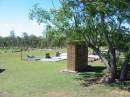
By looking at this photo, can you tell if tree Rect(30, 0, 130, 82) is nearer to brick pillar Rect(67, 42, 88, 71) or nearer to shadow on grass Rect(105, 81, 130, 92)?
shadow on grass Rect(105, 81, 130, 92)

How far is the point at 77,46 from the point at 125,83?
7.41 metres

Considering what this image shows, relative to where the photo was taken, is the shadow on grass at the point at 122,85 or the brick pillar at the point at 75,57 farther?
the brick pillar at the point at 75,57

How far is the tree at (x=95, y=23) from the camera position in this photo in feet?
54.4

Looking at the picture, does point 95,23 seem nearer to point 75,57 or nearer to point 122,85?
point 122,85

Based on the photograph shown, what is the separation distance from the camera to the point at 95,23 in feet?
57.7

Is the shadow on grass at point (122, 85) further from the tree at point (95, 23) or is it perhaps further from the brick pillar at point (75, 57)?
the brick pillar at point (75, 57)

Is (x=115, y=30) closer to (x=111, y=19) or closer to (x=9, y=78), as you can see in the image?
(x=111, y=19)

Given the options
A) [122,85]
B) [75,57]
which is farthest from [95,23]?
[75,57]

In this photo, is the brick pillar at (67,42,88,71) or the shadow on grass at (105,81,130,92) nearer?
the shadow on grass at (105,81,130,92)

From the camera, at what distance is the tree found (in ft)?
54.4

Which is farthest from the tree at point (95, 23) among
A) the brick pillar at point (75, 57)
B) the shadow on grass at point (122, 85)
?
the brick pillar at point (75, 57)

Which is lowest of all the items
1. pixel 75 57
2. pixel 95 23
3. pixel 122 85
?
pixel 122 85

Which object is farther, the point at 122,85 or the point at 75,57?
the point at 75,57

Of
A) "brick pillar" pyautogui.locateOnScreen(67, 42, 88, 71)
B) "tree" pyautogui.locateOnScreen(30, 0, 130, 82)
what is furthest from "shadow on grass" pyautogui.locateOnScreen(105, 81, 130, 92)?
"brick pillar" pyautogui.locateOnScreen(67, 42, 88, 71)
